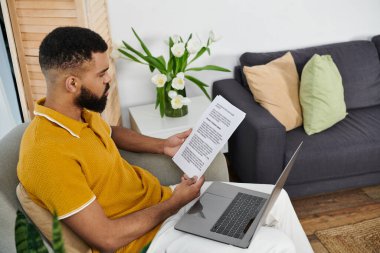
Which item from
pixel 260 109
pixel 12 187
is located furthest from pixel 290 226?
pixel 12 187

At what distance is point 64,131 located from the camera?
130 centimetres

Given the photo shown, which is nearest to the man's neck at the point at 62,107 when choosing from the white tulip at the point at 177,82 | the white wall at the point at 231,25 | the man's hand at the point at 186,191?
the man's hand at the point at 186,191

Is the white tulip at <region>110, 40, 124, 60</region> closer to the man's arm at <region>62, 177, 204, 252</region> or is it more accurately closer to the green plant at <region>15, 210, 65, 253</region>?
the man's arm at <region>62, 177, 204, 252</region>

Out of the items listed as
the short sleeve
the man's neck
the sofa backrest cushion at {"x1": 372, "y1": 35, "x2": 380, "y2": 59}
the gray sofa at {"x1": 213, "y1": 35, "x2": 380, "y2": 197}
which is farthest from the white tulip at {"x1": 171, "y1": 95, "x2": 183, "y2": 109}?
the sofa backrest cushion at {"x1": 372, "y1": 35, "x2": 380, "y2": 59}

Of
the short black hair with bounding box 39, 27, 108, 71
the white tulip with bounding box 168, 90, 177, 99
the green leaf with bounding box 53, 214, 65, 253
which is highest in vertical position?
the short black hair with bounding box 39, 27, 108, 71

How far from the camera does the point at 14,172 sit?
1346 millimetres

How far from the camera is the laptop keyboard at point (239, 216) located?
1407 millimetres

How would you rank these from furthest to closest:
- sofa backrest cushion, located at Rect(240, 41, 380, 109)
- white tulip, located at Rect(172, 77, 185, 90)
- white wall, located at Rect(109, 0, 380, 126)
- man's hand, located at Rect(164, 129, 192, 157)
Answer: sofa backrest cushion, located at Rect(240, 41, 380, 109) < white wall, located at Rect(109, 0, 380, 126) < white tulip, located at Rect(172, 77, 185, 90) < man's hand, located at Rect(164, 129, 192, 157)

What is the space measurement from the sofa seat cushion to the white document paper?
0.69m

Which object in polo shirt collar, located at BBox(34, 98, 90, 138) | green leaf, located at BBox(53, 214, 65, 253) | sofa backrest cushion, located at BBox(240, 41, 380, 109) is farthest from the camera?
sofa backrest cushion, located at BBox(240, 41, 380, 109)

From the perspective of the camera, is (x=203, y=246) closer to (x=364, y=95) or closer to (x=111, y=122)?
(x=111, y=122)

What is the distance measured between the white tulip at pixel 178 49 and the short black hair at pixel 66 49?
86cm

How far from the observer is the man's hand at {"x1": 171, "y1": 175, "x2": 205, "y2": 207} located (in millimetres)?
1455

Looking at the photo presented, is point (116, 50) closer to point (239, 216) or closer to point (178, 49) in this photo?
point (178, 49)
